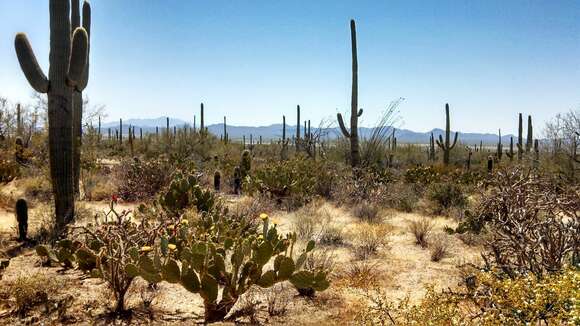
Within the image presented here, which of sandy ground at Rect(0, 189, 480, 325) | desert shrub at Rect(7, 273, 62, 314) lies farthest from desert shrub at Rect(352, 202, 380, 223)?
desert shrub at Rect(7, 273, 62, 314)

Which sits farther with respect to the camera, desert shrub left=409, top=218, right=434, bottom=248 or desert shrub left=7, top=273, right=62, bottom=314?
desert shrub left=409, top=218, right=434, bottom=248

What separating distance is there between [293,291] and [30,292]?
2.77 m

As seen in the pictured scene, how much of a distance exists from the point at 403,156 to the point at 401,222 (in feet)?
72.0

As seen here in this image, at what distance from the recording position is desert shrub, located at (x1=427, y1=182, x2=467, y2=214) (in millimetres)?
11425

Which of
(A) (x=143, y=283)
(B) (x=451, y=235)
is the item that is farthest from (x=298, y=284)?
(B) (x=451, y=235)

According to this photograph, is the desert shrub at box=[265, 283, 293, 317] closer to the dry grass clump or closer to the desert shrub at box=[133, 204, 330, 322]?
the desert shrub at box=[133, 204, 330, 322]

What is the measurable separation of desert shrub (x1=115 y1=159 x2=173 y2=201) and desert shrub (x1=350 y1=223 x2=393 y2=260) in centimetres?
588

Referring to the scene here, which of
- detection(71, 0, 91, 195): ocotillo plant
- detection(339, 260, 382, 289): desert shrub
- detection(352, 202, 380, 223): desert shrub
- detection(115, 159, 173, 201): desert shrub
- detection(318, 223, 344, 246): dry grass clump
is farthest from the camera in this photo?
detection(115, 159, 173, 201): desert shrub

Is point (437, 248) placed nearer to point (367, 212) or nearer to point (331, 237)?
point (331, 237)

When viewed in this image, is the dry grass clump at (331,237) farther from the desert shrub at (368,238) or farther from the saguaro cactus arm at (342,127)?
the saguaro cactus arm at (342,127)

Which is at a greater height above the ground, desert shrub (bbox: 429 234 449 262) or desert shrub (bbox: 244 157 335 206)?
desert shrub (bbox: 244 157 335 206)

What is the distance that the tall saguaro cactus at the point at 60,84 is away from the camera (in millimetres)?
8359

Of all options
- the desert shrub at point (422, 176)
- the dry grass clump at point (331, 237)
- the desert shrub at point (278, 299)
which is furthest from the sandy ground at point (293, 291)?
the desert shrub at point (422, 176)

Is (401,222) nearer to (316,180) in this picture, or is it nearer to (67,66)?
(316,180)
